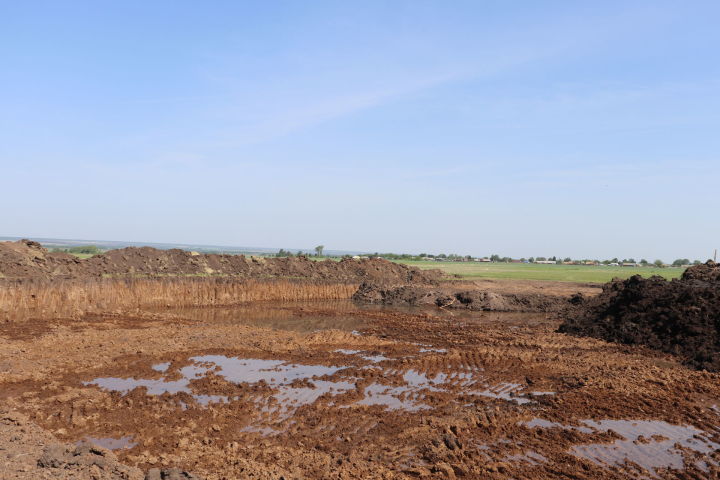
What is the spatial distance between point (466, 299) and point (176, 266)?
2453 centimetres

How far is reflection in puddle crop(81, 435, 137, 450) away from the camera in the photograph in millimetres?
7328

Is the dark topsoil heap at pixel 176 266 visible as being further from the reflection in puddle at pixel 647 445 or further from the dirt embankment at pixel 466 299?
the reflection in puddle at pixel 647 445

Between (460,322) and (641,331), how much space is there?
27.2ft

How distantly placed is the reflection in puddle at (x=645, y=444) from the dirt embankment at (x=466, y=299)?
21.2 m

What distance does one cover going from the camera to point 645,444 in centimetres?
797

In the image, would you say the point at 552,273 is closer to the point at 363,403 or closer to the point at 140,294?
the point at 140,294

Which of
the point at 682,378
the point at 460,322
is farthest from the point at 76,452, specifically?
the point at 460,322

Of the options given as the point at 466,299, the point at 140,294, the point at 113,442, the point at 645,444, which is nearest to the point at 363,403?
the point at 113,442

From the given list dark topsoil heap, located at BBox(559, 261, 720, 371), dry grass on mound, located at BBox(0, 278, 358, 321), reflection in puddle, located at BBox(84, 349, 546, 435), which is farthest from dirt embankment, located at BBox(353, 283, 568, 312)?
reflection in puddle, located at BBox(84, 349, 546, 435)

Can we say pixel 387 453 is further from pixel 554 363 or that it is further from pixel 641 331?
pixel 641 331

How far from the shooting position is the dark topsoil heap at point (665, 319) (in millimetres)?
15953

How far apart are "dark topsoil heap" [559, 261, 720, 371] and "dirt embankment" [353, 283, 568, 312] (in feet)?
22.5

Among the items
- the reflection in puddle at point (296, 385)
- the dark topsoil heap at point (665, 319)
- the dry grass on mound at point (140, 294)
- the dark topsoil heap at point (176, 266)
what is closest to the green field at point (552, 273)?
the dark topsoil heap at point (176, 266)

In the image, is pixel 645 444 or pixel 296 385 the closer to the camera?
pixel 645 444
